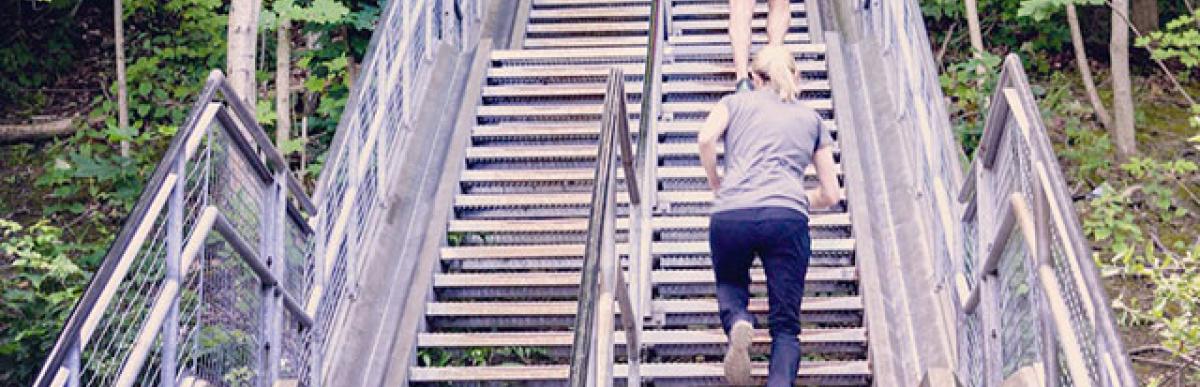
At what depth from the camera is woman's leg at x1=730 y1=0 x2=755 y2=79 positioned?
821 centimetres

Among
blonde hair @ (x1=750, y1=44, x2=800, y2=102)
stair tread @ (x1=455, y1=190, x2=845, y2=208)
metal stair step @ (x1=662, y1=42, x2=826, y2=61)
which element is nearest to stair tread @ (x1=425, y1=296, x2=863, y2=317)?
stair tread @ (x1=455, y1=190, x2=845, y2=208)

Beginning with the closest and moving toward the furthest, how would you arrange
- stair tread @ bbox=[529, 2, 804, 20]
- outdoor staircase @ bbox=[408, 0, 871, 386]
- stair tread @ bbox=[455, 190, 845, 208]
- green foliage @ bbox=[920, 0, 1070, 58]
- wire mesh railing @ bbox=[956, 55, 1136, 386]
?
wire mesh railing @ bbox=[956, 55, 1136, 386], outdoor staircase @ bbox=[408, 0, 871, 386], stair tread @ bbox=[455, 190, 845, 208], stair tread @ bbox=[529, 2, 804, 20], green foliage @ bbox=[920, 0, 1070, 58]

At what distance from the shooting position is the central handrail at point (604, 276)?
4055 mm

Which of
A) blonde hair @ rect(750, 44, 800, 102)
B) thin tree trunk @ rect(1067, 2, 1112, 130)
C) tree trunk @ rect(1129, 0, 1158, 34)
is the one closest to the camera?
blonde hair @ rect(750, 44, 800, 102)

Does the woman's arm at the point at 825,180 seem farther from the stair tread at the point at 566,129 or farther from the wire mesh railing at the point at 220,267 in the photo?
the stair tread at the point at 566,129

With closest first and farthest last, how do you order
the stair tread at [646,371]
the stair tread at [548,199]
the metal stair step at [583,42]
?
1. the stair tread at [646,371]
2. the stair tread at [548,199]
3. the metal stair step at [583,42]

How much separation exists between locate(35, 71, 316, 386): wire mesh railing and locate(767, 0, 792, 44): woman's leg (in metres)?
3.31

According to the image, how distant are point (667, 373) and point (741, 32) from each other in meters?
2.44

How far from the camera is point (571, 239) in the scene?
7684mm

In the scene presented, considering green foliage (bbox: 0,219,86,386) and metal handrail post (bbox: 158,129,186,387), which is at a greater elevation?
metal handrail post (bbox: 158,129,186,387)

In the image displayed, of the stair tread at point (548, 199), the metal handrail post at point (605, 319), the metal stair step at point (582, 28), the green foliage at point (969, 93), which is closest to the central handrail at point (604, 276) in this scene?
the metal handrail post at point (605, 319)

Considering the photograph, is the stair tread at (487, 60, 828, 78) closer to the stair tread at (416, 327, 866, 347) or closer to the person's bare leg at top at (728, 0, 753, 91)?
the person's bare leg at top at (728, 0, 753, 91)

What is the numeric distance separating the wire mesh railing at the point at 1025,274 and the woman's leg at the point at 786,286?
1.89 feet

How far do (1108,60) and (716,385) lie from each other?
9.41 m
